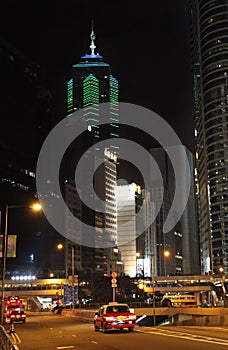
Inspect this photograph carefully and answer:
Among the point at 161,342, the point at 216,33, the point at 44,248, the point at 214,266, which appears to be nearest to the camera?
the point at 161,342

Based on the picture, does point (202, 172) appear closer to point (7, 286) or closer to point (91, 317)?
point (7, 286)

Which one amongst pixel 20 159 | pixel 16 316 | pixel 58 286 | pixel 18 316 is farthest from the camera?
pixel 20 159

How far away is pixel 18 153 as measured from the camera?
186 meters

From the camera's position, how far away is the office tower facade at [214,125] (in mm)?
168375

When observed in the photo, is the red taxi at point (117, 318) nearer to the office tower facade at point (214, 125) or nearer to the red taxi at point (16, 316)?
the red taxi at point (16, 316)

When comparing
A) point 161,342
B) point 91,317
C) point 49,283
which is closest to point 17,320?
point 91,317

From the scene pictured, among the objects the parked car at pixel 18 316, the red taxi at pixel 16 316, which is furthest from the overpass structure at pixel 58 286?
the parked car at pixel 18 316

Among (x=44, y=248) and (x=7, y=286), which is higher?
(x=44, y=248)

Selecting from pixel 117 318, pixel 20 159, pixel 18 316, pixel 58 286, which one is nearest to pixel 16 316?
pixel 18 316

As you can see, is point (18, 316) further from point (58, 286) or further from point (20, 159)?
point (20, 159)

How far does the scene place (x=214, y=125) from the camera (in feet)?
575

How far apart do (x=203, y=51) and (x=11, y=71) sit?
71.2 m

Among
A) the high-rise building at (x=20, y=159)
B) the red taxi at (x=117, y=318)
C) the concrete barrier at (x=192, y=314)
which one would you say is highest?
the high-rise building at (x=20, y=159)

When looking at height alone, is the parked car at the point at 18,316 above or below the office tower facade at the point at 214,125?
below
